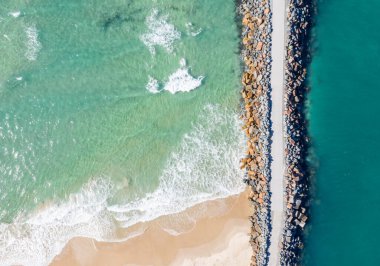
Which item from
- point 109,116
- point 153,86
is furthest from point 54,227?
point 153,86

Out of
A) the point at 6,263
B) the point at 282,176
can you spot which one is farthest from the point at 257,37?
the point at 6,263

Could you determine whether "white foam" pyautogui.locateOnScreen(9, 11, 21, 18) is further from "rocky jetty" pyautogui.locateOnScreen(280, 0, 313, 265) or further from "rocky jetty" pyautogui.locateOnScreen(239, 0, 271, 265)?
"rocky jetty" pyautogui.locateOnScreen(280, 0, 313, 265)

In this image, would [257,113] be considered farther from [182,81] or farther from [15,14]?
[15,14]

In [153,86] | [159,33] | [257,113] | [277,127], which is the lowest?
[277,127]

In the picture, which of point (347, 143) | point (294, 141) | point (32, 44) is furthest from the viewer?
point (32, 44)

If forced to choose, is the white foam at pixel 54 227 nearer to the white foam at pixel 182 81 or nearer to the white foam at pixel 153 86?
the white foam at pixel 153 86

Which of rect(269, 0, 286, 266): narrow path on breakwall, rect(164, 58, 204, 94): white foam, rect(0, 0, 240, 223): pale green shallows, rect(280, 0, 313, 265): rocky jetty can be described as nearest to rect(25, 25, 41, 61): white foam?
rect(0, 0, 240, 223): pale green shallows

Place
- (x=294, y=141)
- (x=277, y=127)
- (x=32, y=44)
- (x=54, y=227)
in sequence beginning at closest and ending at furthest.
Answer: (x=294, y=141) → (x=277, y=127) → (x=54, y=227) → (x=32, y=44)
